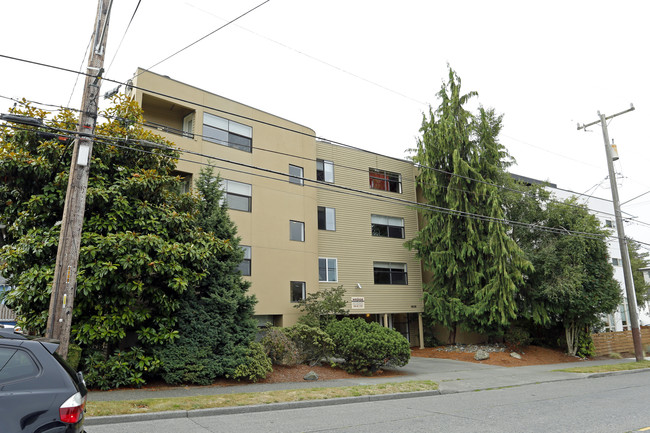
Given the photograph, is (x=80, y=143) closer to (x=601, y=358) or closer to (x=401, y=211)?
(x=401, y=211)

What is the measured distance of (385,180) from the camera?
24.5m

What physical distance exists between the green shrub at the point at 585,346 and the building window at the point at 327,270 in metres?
13.2

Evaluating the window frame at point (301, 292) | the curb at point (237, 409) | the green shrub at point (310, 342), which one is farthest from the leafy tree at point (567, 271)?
the curb at point (237, 409)

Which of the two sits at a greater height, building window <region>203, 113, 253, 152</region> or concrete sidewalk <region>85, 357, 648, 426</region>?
building window <region>203, 113, 253, 152</region>

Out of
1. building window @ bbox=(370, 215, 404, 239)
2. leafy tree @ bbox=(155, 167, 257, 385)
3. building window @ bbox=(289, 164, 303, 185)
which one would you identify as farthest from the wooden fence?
leafy tree @ bbox=(155, 167, 257, 385)

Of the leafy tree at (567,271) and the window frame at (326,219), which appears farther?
the window frame at (326,219)

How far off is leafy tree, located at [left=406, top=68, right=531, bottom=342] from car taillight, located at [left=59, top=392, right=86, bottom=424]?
18.8 m

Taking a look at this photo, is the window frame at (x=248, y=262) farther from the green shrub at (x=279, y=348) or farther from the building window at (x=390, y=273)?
the building window at (x=390, y=273)

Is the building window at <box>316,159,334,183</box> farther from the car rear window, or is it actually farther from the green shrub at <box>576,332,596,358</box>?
the car rear window

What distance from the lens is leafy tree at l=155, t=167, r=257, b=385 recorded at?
37.9 ft

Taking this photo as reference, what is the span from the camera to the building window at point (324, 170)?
22.2 metres

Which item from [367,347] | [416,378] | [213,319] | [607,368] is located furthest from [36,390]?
[607,368]

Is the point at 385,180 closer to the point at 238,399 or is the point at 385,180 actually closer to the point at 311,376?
the point at 311,376

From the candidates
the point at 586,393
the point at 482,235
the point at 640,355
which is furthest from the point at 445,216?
the point at 586,393
